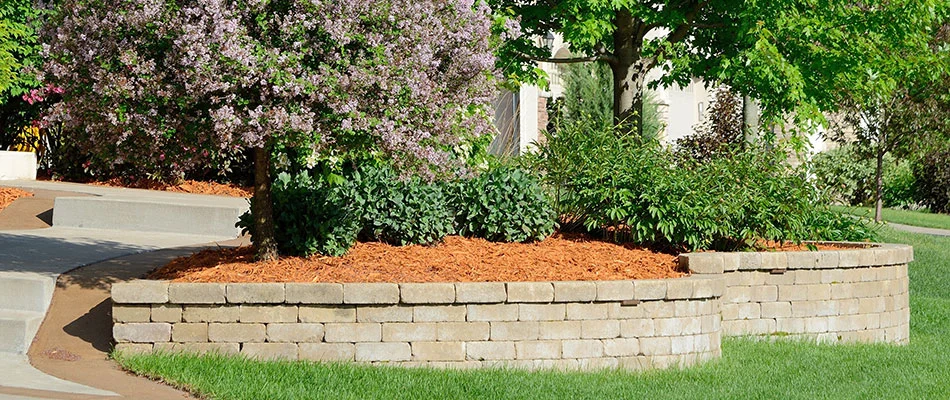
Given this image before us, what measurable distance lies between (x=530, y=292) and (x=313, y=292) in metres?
1.45

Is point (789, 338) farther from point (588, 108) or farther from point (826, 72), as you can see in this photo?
point (588, 108)

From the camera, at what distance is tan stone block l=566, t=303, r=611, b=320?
7.65m

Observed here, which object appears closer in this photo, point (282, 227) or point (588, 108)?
point (282, 227)

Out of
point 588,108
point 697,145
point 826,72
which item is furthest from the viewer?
point 588,108

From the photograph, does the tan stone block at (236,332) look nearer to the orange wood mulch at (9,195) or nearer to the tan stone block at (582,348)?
the tan stone block at (582,348)

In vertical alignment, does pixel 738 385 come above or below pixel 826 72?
below

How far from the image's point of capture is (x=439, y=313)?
7426 millimetres

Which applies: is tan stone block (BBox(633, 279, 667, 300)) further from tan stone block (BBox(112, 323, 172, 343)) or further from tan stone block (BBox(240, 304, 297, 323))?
tan stone block (BBox(112, 323, 172, 343))

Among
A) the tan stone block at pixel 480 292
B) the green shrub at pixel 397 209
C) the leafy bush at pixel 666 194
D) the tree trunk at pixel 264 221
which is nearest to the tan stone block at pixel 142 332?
the tree trunk at pixel 264 221

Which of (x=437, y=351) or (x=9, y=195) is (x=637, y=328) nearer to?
(x=437, y=351)

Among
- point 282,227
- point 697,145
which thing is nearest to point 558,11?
point 282,227

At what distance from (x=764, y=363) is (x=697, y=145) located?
11.7 m

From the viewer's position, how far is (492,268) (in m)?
8.21

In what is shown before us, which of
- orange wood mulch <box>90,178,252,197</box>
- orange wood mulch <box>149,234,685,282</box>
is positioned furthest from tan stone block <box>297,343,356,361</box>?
orange wood mulch <box>90,178,252,197</box>
